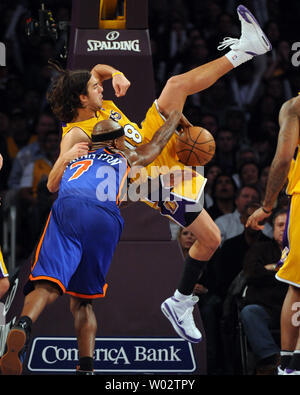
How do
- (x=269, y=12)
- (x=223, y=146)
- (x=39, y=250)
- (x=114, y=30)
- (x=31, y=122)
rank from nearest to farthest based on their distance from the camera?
(x=39, y=250)
(x=114, y=30)
(x=223, y=146)
(x=31, y=122)
(x=269, y=12)

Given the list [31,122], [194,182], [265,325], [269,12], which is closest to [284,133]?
[194,182]

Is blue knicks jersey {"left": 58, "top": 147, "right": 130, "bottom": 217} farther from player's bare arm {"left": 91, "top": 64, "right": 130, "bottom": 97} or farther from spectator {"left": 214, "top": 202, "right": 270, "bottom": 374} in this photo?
spectator {"left": 214, "top": 202, "right": 270, "bottom": 374}

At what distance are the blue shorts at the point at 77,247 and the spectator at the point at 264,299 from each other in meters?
1.61

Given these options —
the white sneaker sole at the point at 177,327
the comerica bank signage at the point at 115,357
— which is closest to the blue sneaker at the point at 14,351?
the comerica bank signage at the point at 115,357

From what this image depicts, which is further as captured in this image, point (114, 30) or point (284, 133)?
point (114, 30)

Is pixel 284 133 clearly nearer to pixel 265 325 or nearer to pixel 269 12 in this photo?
pixel 265 325

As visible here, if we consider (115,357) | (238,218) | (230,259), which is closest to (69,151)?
(115,357)

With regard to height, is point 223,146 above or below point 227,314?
above

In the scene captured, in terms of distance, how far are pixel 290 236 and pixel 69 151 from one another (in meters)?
1.46

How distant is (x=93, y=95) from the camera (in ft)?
16.4

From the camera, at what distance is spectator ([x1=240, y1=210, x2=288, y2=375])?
219 inches

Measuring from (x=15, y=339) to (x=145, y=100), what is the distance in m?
2.35

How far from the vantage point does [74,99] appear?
4992mm

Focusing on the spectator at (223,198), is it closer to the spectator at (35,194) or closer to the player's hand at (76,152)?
the spectator at (35,194)
